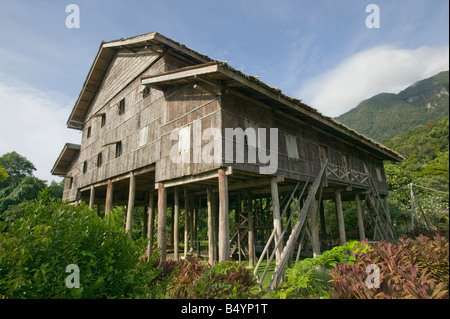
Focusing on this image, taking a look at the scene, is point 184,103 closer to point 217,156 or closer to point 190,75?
point 190,75

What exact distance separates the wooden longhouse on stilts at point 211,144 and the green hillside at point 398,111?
247 feet

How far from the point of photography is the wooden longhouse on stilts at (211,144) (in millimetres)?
8961

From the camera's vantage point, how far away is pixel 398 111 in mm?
99375

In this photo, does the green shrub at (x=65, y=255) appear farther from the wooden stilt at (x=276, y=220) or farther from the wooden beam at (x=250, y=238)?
the wooden beam at (x=250, y=238)

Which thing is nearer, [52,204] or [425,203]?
[52,204]

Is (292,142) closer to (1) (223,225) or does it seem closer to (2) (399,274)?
(1) (223,225)

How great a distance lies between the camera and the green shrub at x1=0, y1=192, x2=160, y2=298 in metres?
4.04

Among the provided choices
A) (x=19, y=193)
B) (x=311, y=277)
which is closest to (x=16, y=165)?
(x=19, y=193)

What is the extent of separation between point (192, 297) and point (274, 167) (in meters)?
6.24

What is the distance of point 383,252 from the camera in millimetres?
6168

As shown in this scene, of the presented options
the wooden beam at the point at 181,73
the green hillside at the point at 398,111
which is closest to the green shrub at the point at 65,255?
the wooden beam at the point at 181,73

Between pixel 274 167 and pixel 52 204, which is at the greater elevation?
pixel 274 167
